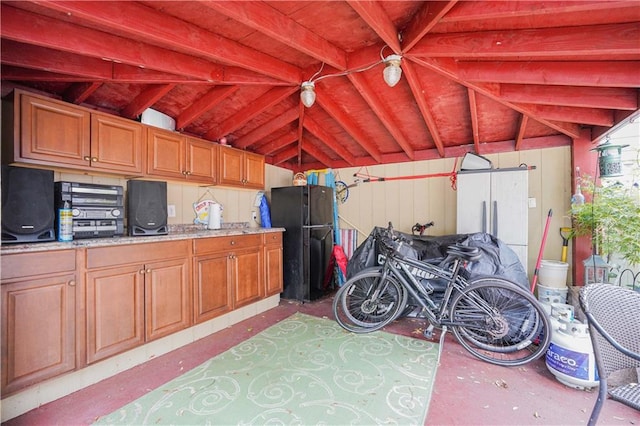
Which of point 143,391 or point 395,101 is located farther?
point 395,101

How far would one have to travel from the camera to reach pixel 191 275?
8.11 ft

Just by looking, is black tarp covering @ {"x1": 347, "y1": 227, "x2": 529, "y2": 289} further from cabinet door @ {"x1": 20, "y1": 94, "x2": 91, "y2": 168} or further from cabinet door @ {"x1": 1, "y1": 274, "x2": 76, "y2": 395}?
cabinet door @ {"x1": 20, "y1": 94, "x2": 91, "y2": 168}

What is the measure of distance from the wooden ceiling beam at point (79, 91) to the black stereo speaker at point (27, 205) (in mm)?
739

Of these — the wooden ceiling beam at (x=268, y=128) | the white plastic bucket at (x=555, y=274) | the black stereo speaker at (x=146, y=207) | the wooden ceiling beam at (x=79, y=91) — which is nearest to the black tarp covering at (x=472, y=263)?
the white plastic bucket at (x=555, y=274)

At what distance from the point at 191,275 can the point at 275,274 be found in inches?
47.4

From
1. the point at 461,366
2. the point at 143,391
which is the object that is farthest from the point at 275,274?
the point at 461,366

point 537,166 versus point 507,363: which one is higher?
point 537,166

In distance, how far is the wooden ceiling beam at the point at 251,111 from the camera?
8.43ft

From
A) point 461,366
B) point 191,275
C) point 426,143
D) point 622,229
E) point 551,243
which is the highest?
point 426,143

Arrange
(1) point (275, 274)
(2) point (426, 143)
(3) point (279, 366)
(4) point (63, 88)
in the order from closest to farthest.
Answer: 1. (3) point (279, 366)
2. (4) point (63, 88)
3. (1) point (275, 274)
4. (2) point (426, 143)

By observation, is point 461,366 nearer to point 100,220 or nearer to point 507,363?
point 507,363

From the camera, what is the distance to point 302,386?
181 cm

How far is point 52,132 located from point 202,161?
122 centimetres

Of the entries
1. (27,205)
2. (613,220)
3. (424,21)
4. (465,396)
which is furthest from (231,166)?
(613,220)
